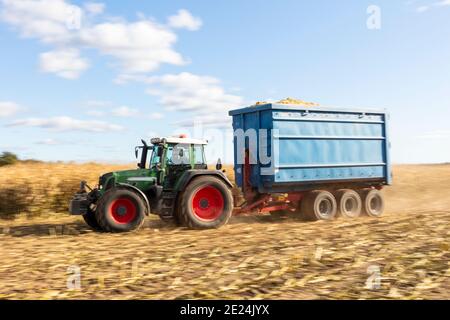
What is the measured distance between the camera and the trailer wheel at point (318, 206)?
11.5m

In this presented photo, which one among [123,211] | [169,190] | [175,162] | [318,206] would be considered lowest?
[318,206]

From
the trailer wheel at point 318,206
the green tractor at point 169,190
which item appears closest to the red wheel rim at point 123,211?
the green tractor at point 169,190

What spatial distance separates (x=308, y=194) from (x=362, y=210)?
2.01m

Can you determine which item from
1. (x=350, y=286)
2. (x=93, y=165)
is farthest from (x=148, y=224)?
(x=350, y=286)

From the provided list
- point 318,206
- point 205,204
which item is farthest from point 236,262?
point 318,206

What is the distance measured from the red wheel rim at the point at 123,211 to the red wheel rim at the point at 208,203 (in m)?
1.34

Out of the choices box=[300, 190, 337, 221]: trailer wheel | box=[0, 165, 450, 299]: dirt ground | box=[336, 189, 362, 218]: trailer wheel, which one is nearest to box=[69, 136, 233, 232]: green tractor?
box=[0, 165, 450, 299]: dirt ground

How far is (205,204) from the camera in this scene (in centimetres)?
1020

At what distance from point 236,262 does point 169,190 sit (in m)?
4.05

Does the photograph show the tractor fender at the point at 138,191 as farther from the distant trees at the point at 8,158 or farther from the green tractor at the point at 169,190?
the distant trees at the point at 8,158

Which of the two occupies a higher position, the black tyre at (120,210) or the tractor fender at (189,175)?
the tractor fender at (189,175)

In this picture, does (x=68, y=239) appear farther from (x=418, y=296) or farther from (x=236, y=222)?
(x=418, y=296)

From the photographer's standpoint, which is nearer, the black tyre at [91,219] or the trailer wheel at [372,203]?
the black tyre at [91,219]

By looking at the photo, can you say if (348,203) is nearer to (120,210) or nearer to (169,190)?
(169,190)
